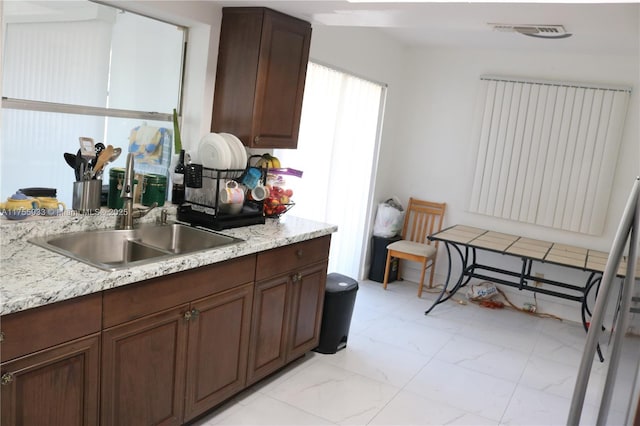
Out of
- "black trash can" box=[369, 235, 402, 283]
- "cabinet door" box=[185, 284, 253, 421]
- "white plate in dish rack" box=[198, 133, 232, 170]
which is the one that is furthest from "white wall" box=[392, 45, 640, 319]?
"cabinet door" box=[185, 284, 253, 421]

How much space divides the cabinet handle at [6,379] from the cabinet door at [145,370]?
35 cm

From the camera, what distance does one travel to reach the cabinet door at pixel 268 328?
112 inches

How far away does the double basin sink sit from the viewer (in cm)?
240

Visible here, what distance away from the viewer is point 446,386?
334cm

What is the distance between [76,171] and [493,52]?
4.04 m

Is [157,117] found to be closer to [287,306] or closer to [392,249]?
[287,306]

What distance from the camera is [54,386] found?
72.2 inches

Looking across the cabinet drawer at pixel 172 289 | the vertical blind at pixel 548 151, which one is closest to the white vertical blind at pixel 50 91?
the cabinet drawer at pixel 172 289

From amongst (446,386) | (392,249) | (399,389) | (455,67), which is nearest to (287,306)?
(399,389)

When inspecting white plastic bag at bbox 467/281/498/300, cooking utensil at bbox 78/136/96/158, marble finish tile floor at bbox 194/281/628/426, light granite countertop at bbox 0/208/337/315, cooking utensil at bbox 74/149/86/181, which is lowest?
marble finish tile floor at bbox 194/281/628/426

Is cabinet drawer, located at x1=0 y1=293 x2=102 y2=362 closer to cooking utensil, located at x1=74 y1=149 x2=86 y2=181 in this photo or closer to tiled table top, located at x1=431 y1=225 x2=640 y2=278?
cooking utensil, located at x1=74 y1=149 x2=86 y2=181

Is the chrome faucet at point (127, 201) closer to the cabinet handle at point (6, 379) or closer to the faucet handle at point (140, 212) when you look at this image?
the faucet handle at point (140, 212)

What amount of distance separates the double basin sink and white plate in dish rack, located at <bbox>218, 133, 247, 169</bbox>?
1.48ft

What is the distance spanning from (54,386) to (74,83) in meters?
1.44
